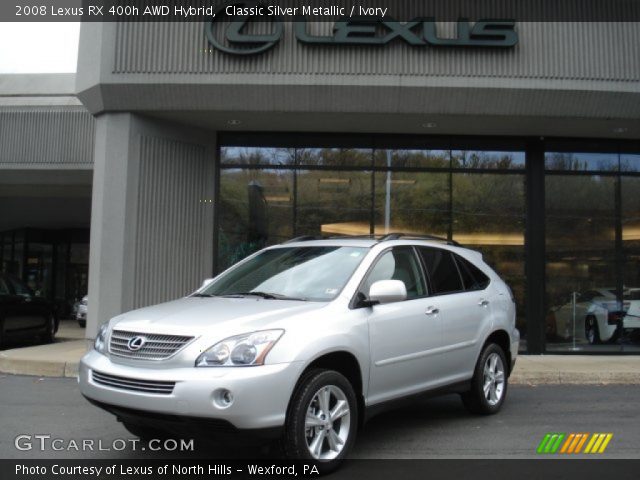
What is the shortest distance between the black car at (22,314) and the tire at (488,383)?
919 cm

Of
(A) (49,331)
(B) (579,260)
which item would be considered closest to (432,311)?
(B) (579,260)

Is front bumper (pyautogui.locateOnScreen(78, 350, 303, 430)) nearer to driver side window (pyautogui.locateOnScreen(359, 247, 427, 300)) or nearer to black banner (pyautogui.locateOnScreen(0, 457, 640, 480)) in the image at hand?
black banner (pyautogui.locateOnScreen(0, 457, 640, 480))

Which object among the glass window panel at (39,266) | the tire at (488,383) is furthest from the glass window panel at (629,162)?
the glass window panel at (39,266)

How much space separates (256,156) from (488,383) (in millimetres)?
7542

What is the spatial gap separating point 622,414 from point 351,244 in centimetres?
385

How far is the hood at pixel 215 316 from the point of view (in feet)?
14.4

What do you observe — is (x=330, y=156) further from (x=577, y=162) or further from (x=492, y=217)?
(x=577, y=162)

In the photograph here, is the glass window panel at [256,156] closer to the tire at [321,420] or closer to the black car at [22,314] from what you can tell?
the black car at [22,314]

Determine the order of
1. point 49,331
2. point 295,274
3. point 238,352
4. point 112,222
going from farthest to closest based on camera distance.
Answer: point 49,331
point 112,222
point 295,274
point 238,352

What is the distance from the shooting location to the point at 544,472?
16.0ft

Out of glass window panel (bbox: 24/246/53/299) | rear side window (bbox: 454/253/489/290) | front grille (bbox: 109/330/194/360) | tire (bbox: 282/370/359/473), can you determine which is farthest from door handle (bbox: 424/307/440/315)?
glass window panel (bbox: 24/246/53/299)

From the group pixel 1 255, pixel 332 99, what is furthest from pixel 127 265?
pixel 1 255

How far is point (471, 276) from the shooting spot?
6.72m

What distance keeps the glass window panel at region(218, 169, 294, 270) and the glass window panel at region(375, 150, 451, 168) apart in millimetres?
1859
